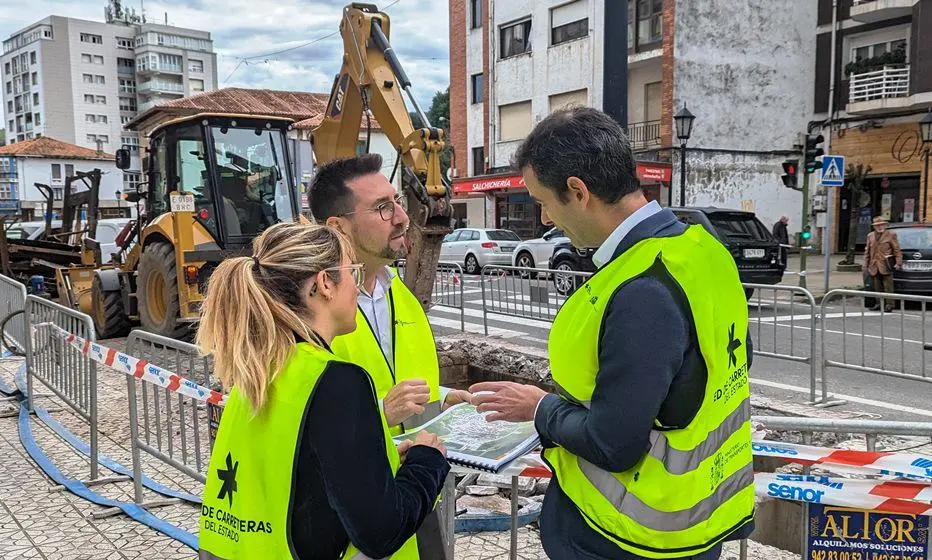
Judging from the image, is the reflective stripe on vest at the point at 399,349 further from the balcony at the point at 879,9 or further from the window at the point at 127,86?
the window at the point at 127,86

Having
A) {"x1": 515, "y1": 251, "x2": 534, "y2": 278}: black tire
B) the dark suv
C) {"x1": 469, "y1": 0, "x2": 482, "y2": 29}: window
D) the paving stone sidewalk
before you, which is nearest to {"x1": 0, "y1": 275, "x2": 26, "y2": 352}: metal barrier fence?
the paving stone sidewalk

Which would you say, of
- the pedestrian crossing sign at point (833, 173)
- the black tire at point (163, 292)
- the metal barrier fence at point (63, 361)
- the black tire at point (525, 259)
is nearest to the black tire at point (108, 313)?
the black tire at point (163, 292)

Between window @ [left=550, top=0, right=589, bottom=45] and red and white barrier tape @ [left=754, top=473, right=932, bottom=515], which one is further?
window @ [left=550, top=0, right=589, bottom=45]

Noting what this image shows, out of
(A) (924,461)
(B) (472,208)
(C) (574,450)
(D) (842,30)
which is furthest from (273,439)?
(B) (472,208)

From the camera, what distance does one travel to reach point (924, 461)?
2693mm

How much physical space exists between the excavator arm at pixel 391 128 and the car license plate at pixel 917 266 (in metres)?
9.87

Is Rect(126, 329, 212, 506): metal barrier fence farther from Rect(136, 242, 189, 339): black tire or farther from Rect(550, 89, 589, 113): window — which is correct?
Rect(550, 89, 589, 113): window

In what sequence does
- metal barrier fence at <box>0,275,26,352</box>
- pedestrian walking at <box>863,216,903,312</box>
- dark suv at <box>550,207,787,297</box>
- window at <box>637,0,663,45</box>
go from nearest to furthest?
metal barrier fence at <box>0,275,26,352</box>
pedestrian walking at <box>863,216,903,312</box>
dark suv at <box>550,207,787,297</box>
window at <box>637,0,663,45</box>

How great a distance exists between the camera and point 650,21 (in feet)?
91.0

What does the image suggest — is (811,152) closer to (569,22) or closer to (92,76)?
(569,22)

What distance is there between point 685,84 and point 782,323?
69.3 ft

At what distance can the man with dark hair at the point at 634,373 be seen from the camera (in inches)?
66.0

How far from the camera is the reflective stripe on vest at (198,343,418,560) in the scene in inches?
66.9

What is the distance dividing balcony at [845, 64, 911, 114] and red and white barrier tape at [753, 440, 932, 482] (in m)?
24.9
